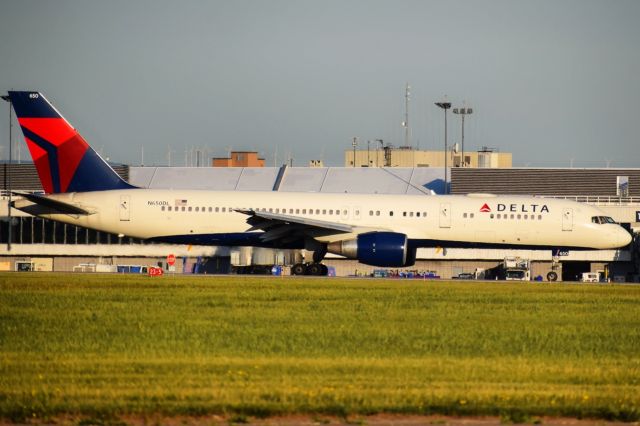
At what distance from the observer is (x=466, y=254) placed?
67438mm

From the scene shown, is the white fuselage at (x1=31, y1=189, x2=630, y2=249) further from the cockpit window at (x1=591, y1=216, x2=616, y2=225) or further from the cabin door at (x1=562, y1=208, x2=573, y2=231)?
the cockpit window at (x1=591, y1=216, x2=616, y2=225)

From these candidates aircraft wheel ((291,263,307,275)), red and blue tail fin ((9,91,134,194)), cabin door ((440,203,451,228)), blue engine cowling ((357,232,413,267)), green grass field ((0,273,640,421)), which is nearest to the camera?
green grass field ((0,273,640,421))

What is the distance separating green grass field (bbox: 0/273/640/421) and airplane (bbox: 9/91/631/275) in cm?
1202

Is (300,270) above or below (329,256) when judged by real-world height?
below

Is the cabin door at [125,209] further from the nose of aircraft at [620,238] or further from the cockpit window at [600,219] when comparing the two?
the nose of aircraft at [620,238]

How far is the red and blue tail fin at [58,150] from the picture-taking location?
46.8 metres

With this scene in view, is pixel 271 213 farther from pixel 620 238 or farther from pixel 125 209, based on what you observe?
pixel 620 238

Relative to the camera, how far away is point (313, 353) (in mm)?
20188

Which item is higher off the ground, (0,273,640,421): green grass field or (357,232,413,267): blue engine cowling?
(357,232,413,267): blue engine cowling

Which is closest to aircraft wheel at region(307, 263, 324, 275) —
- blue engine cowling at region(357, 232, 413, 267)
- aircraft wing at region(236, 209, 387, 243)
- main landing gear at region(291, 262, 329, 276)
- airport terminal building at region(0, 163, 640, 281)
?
main landing gear at region(291, 262, 329, 276)

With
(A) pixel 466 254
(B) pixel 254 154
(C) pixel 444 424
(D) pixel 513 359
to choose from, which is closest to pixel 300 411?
(C) pixel 444 424

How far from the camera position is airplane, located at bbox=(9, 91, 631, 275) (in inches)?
1809

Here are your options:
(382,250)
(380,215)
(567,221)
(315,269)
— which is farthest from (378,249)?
(567,221)

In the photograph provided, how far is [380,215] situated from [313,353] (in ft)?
86.4
